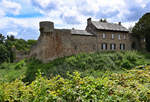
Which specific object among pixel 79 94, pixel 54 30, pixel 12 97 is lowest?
pixel 12 97

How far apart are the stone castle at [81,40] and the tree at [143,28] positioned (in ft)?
5.46

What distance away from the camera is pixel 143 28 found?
3164 cm

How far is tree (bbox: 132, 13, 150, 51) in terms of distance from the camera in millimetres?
30906

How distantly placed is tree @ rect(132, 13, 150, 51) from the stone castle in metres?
1.66

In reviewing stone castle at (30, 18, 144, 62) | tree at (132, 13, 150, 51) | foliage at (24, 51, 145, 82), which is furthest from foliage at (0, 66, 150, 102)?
tree at (132, 13, 150, 51)

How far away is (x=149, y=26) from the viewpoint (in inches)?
1188

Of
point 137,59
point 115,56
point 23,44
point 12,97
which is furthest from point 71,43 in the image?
point 23,44

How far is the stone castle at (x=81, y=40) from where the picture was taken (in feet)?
68.7

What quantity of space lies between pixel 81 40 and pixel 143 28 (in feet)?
56.8

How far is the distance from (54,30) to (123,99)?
19.3m

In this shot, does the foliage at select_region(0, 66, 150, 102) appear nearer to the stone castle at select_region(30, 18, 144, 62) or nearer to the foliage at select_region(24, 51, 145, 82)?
the foliage at select_region(24, 51, 145, 82)

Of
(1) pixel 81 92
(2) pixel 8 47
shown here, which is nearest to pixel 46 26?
(2) pixel 8 47

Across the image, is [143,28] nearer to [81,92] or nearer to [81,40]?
[81,40]

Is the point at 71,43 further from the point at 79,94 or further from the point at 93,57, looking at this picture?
the point at 79,94
